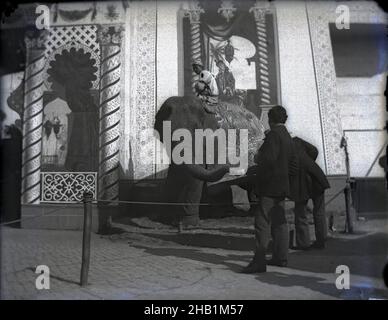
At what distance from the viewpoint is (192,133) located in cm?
603

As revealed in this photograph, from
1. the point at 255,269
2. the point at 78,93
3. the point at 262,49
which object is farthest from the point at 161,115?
the point at 255,269

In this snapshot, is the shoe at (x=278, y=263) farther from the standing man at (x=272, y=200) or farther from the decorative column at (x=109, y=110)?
the decorative column at (x=109, y=110)

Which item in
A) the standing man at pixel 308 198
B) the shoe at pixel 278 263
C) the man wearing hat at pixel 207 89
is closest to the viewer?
the shoe at pixel 278 263

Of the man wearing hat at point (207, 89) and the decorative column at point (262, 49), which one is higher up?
the decorative column at point (262, 49)

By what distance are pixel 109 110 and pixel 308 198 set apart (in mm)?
3727

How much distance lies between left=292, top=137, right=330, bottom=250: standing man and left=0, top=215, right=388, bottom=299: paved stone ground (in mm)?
225

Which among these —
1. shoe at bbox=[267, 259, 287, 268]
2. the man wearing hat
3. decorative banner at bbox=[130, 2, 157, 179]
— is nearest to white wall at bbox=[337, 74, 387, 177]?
the man wearing hat

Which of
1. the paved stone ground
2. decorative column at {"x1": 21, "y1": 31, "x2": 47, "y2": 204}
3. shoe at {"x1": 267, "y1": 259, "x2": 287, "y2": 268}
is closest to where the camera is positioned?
the paved stone ground

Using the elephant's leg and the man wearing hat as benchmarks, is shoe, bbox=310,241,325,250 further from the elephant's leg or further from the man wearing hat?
the man wearing hat

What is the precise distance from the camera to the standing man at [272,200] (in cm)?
446

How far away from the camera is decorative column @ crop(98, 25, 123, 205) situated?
20.9 ft

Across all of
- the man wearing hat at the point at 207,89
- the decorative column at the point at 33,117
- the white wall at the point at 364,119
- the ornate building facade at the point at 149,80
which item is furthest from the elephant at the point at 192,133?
the decorative column at the point at 33,117

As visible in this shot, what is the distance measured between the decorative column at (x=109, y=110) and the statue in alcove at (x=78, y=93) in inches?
7.1
